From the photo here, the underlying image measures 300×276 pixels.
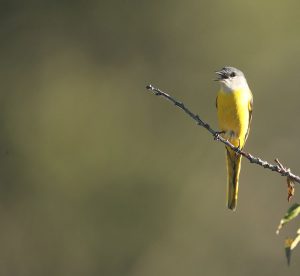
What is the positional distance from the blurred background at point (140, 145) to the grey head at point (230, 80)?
8227mm

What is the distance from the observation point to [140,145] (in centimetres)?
2233

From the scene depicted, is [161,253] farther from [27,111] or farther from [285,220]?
[285,220]

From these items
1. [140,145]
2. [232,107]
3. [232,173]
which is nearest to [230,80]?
[232,107]

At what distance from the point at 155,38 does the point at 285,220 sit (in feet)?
67.5

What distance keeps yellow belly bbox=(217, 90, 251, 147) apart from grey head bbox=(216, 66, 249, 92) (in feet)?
0.16

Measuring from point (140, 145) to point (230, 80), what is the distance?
14031 millimetres

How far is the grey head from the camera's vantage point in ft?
27.3

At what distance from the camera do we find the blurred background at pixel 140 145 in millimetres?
19281

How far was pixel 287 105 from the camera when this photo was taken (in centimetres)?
2083

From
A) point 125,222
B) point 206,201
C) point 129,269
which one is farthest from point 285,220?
point 206,201

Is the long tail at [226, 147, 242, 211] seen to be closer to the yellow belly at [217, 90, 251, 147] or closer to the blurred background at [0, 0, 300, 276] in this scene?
the yellow belly at [217, 90, 251, 147]

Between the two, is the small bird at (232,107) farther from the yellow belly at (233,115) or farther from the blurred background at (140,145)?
the blurred background at (140,145)

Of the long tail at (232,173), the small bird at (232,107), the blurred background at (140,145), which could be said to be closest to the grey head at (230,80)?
the small bird at (232,107)

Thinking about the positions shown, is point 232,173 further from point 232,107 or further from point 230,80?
point 230,80
